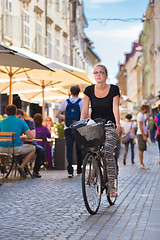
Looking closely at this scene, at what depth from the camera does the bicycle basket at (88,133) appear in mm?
6766

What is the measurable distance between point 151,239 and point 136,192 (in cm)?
415

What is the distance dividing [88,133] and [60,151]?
325 inches

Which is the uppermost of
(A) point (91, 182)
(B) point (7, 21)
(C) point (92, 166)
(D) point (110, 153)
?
(B) point (7, 21)

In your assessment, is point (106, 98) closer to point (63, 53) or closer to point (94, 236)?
point (94, 236)

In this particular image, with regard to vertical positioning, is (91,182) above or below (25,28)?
below

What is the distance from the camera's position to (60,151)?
49.2 ft

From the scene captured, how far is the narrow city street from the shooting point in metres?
5.53

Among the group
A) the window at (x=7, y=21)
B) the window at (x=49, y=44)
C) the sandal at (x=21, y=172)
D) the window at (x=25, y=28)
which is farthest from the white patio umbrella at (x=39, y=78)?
the window at (x=49, y=44)

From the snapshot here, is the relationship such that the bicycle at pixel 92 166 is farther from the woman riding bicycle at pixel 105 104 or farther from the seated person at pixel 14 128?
the seated person at pixel 14 128

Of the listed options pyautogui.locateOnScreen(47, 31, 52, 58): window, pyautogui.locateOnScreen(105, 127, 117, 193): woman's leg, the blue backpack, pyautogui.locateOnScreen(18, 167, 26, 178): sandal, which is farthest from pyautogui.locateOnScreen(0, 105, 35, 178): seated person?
pyautogui.locateOnScreen(47, 31, 52, 58): window

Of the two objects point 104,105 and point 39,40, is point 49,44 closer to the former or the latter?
point 39,40

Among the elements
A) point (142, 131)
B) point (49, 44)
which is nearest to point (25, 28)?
point (49, 44)

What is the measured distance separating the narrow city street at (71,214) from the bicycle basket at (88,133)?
0.86m

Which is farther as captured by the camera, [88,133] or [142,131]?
[142,131]
